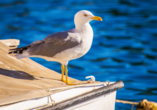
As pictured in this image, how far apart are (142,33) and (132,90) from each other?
496 cm

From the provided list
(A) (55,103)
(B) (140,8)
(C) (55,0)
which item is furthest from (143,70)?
(C) (55,0)

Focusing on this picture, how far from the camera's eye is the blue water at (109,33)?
8.70 m

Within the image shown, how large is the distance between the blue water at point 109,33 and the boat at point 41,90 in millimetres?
2957

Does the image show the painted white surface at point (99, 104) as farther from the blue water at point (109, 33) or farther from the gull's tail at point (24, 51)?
the blue water at point (109, 33)

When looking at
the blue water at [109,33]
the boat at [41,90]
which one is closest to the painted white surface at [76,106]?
the boat at [41,90]

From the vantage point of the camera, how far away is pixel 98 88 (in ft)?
13.2

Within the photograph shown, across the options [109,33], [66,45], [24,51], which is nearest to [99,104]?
[66,45]

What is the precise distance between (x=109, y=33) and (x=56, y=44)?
841cm

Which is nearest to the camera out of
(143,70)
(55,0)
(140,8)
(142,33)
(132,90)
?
(132,90)

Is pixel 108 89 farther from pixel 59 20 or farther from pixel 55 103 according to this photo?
pixel 59 20

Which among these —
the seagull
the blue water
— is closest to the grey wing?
the seagull

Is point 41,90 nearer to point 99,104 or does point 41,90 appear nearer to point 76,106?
point 76,106

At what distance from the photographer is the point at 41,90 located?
350 cm

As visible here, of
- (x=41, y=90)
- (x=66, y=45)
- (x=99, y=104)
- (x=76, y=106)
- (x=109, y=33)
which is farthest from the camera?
(x=109, y=33)
